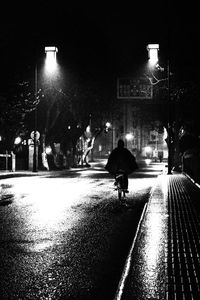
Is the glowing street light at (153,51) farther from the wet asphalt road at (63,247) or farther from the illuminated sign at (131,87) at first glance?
the wet asphalt road at (63,247)

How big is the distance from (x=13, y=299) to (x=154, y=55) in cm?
1330

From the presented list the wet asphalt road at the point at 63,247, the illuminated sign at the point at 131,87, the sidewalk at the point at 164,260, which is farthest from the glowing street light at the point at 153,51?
the sidewalk at the point at 164,260

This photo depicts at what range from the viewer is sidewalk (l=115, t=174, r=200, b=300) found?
15.4 feet

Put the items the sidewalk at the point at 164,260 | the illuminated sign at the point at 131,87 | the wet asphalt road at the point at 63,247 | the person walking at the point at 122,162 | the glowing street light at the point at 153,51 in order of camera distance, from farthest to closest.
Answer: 1. the illuminated sign at the point at 131,87
2. the glowing street light at the point at 153,51
3. the person walking at the point at 122,162
4. the wet asphalt road at the point at 63,247
5. the sidewalk at the point at 164,260

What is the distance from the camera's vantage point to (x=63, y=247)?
24.4ft

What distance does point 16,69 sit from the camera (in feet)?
89.6

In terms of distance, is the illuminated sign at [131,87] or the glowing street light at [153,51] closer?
the glowing street light at [153,51]

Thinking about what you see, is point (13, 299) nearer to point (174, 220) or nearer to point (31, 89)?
point (174, 220)

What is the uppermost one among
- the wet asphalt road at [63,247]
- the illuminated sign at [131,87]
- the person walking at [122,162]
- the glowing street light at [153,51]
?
the glowing street light at [153,51]

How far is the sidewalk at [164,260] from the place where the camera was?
469 centimetres

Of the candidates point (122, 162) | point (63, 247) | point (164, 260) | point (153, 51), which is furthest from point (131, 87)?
point (164, 260)

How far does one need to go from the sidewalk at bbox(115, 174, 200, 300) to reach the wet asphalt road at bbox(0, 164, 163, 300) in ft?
0.88

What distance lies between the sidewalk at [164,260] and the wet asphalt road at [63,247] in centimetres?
27

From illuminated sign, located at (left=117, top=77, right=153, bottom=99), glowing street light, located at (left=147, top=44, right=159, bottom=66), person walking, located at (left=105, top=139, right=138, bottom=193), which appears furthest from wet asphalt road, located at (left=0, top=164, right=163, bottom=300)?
illuminated sign, located at (left=117, top=77, right=153, bottom=99)
